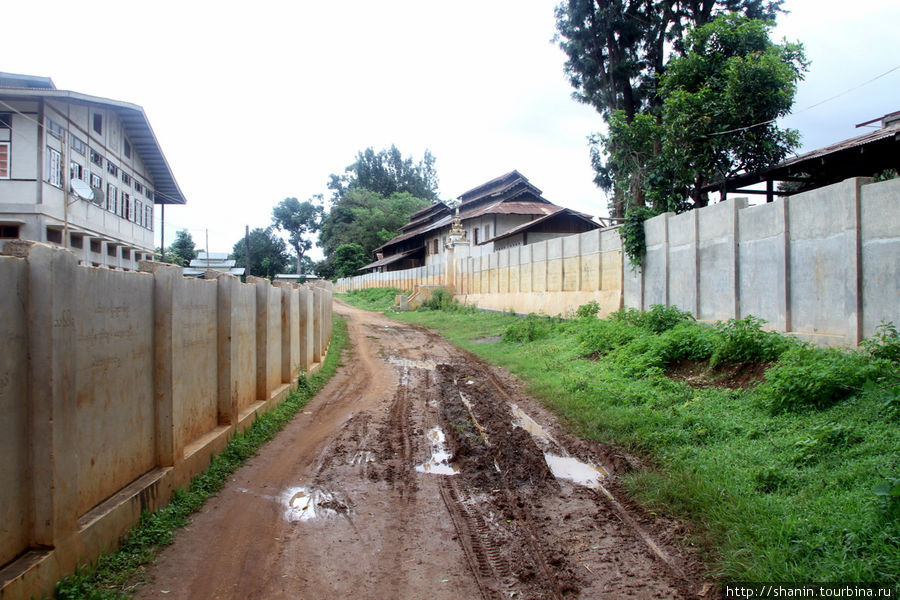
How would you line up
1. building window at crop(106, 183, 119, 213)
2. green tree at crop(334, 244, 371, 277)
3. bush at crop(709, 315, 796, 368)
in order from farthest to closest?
green tree at crop(334, 244, 371, 277)
building window at crop(106, 183, 119, 213)
bush at crop(709, 315, 796, 368)

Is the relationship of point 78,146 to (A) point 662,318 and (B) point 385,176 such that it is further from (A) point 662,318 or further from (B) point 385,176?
(B) point 385,176

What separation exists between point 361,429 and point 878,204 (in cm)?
814

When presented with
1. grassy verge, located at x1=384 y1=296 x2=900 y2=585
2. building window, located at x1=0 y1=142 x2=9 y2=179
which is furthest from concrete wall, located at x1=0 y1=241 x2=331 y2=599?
building window, located at x1=0 y1=142 x2=9 y2=179

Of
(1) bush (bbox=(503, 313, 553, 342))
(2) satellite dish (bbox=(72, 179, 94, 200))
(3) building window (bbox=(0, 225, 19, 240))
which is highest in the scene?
(2) satellite dish (bbox=(72, 179, 94, 200))

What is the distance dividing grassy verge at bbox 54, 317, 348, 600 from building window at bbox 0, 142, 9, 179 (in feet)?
60.2

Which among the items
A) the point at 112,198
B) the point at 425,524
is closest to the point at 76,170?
the point at 112,198

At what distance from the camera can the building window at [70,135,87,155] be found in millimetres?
22878

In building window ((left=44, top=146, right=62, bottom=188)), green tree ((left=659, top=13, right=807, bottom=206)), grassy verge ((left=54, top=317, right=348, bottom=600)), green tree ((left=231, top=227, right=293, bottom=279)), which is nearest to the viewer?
grassy verge ((left=54, top=317, right=348, bottom=600))

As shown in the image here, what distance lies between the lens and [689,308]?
43.6 feet

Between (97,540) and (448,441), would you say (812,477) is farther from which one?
(97,540)

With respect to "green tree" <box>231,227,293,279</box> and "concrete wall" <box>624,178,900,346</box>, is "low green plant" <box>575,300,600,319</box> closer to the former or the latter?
"concrete wall" <box>624,178,900,346</box>

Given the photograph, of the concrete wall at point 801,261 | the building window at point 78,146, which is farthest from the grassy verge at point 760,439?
the building window at point 78,146

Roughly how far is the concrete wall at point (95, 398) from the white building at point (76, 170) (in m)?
12.8

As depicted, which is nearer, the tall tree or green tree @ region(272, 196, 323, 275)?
the tall tree
